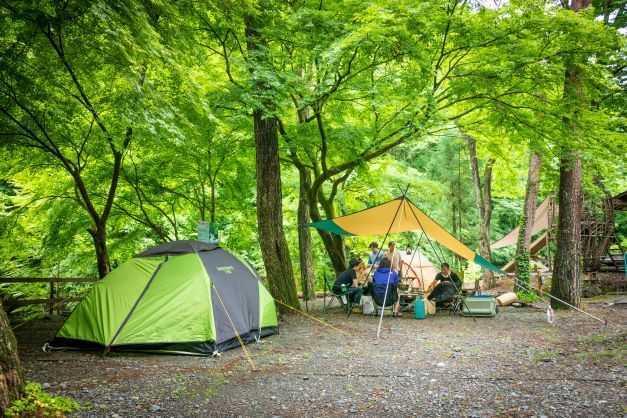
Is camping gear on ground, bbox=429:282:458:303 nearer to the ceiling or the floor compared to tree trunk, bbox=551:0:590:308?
nearer to the floor

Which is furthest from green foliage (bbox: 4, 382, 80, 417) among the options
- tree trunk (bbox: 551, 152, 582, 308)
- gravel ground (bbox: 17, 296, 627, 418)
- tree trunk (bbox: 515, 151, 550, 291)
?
tree trunk (bbox: 515, 151, 550, 291)

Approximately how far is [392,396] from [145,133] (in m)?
5.43

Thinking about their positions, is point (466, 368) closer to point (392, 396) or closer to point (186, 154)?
point (392, 396)

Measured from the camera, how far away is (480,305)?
27.0ft

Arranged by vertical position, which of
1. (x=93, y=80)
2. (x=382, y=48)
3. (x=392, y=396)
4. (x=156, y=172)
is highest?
(x=382, y=48)

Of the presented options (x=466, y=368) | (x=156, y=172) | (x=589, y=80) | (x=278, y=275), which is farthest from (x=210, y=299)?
(x=589, y=80)

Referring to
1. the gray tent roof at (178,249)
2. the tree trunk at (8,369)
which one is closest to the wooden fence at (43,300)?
the gray tent roof at (178,249)

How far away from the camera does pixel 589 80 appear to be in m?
7.51

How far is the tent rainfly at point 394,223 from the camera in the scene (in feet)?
27.1

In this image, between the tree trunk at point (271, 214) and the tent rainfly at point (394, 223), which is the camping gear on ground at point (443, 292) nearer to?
the tent rainfly at point (394, 223)

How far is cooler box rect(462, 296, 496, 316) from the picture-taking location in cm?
821

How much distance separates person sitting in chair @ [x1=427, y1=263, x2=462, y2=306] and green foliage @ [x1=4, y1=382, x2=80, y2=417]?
6.51m

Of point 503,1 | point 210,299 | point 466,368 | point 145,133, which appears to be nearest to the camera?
point 466,368

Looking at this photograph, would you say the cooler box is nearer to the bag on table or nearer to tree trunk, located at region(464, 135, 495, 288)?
the bag on table
